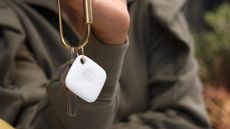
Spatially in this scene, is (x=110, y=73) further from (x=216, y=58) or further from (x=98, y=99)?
(x=216, y=58)

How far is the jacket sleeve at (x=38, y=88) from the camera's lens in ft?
2.44

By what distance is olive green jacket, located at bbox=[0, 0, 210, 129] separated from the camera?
78 centimetres

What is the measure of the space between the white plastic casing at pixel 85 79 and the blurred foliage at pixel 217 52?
1147mm

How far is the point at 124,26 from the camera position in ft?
2.29

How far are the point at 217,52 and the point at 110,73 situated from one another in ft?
3.46

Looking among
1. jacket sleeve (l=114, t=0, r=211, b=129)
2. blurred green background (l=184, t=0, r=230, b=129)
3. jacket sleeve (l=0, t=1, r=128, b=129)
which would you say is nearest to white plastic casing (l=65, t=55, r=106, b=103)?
jacket sleeve (l=0, t=1, r=128, b=129)

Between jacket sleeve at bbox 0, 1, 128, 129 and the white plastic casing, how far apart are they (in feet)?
0.24

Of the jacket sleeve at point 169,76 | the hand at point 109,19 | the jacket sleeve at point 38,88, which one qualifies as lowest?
the jacket sleeve at point 38,88

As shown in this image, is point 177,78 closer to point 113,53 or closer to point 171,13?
point 171,13

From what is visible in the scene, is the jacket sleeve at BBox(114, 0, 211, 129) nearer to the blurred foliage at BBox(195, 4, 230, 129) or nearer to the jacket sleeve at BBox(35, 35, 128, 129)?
the jacket sleeve at BBox(35, 35, 128, 129)

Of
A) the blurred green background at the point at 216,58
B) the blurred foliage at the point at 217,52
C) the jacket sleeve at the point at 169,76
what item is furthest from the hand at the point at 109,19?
the blurred foliage at the point at 217,52

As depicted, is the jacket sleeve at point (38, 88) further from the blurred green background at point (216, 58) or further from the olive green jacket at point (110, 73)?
the blurred green background at point (216, 58)

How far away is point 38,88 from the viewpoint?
965 mm

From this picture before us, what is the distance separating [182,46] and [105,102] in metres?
0.41
